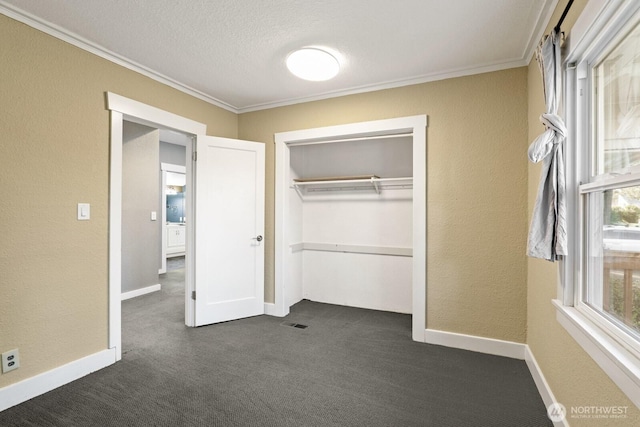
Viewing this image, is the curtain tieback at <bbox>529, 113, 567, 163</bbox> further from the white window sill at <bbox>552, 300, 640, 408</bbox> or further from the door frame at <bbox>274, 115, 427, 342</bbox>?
the door frame at <bbox>274, 115, 427, 342</bbox>

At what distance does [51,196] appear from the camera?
2.20 metres

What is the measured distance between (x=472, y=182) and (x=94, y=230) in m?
3.12

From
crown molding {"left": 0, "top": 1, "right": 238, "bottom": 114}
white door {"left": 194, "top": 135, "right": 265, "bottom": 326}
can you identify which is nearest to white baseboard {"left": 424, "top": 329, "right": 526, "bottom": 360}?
white door {"left": 194, "top": 135, "right": 265, "bottom": 326}

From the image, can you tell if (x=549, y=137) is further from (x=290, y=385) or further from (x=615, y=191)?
(x=290, y=385)

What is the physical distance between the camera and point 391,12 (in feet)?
6.65

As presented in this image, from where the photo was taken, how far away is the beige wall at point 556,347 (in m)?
1.27

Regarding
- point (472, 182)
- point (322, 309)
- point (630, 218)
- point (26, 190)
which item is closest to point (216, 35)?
point (26, 190)

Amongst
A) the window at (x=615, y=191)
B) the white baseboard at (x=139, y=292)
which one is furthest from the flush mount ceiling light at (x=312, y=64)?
the white baseboard at (x=139, y=292)

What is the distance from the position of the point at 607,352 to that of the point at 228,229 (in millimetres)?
3109

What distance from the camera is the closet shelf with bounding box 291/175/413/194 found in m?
3.62

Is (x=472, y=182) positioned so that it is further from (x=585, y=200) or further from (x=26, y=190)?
(x=26, y=190)

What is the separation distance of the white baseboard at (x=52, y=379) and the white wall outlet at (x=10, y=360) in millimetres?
107
